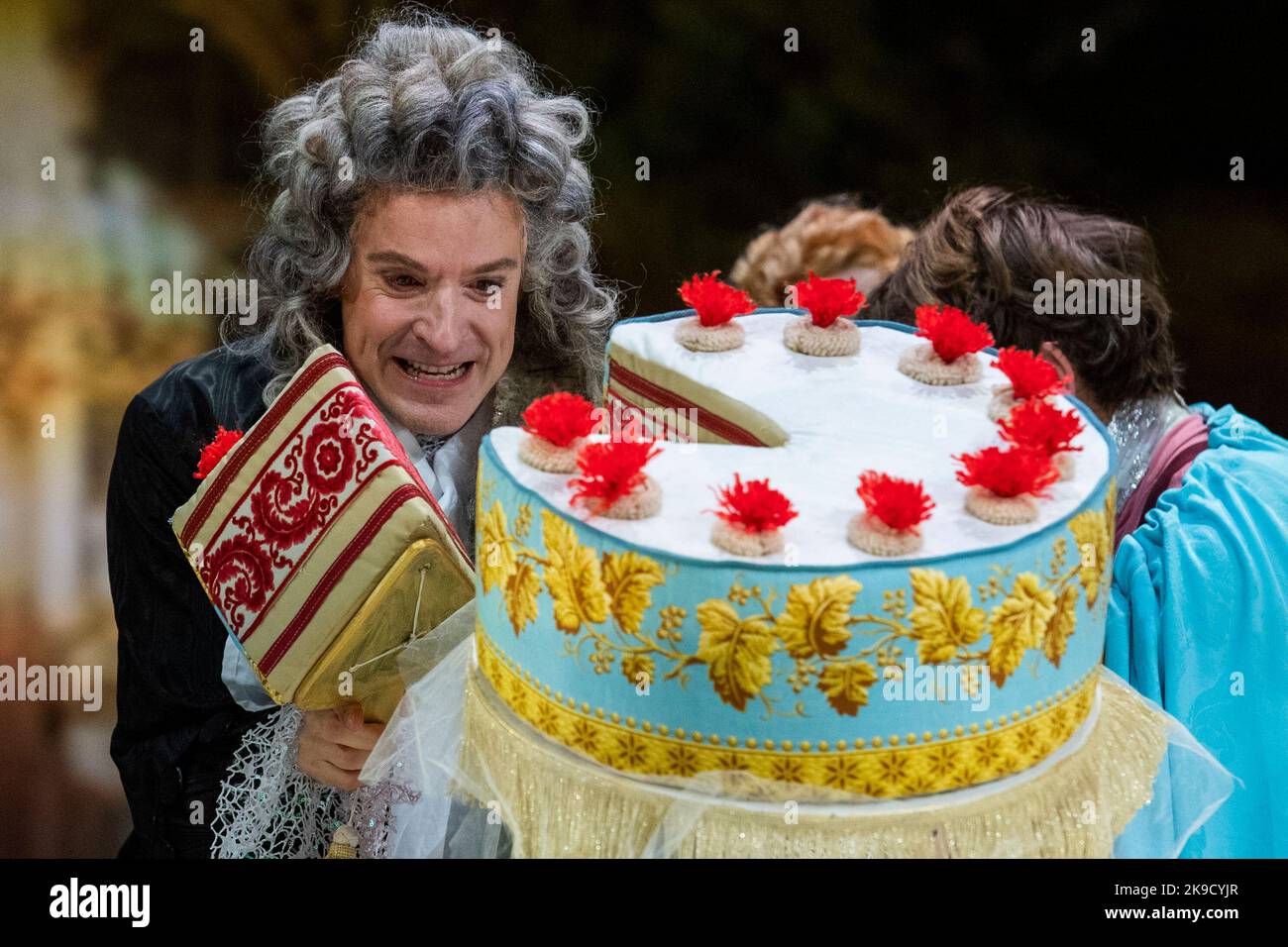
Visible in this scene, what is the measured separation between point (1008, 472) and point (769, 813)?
1.60ft

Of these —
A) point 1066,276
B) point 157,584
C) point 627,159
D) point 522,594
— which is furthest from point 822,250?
point 522,594

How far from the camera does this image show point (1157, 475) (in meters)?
2.71

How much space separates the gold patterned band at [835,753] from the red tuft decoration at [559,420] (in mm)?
311

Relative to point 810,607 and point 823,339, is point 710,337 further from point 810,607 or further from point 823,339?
point 810,607

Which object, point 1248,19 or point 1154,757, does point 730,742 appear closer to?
point 1154,757

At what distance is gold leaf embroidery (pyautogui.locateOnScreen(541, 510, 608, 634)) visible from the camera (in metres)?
1.85

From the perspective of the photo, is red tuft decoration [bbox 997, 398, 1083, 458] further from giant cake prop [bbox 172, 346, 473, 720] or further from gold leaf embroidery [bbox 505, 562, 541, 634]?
giant cake prop [bbox 172, 346, 473, 720]

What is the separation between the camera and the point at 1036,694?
190cm

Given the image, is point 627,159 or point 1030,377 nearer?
point 1030,377

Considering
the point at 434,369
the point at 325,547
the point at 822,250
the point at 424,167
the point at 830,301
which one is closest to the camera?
the point at 325,547

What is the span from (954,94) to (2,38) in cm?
202

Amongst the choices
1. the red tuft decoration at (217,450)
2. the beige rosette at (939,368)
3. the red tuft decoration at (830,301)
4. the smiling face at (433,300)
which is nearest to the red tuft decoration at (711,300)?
the red tuft decoration at (830,301)

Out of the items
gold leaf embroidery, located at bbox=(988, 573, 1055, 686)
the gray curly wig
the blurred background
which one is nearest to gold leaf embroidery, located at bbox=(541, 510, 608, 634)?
gold leaf embroidery, located at bbox=(988, 573, 1055, 686)

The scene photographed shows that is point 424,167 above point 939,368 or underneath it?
above
